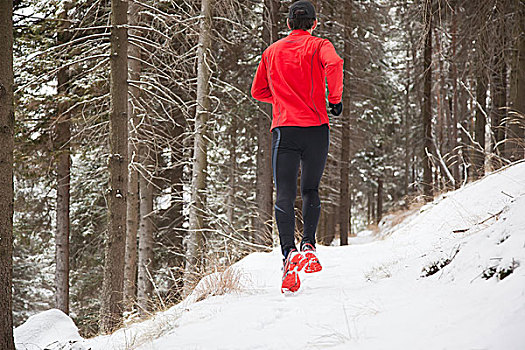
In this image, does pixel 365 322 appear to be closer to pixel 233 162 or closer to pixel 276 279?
pixel 276 279

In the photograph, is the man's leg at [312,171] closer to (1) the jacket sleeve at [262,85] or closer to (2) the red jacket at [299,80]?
(2) the red jacket at [299,80]

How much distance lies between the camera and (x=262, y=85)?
162 inches

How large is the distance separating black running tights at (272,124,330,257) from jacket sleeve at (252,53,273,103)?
0.45 meters

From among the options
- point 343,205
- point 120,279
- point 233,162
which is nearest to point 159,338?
point 120,279

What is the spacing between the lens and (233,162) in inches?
696

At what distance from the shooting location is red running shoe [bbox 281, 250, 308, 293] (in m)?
3.54

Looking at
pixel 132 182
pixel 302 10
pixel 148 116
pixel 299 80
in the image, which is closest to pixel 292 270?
pixel 299 80

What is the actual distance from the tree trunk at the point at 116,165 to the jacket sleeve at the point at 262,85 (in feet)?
9.89

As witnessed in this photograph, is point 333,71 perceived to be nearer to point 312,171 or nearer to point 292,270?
point 312,171

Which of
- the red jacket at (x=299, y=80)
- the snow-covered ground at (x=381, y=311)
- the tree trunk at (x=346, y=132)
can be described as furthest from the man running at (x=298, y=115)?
the tree trunk at (x=346, y=132)

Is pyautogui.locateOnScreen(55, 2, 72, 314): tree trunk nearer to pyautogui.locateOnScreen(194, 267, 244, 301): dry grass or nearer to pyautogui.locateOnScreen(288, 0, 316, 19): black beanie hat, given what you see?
pyautogui.locateOnScreen(194, 267, 244, 301): dry grass

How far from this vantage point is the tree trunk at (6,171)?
3.48 m

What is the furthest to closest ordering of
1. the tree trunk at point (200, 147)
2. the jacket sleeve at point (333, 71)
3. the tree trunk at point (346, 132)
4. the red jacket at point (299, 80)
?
the tree trunk at point (346, 132)
the tree trunk at point (200, 147)
the red jacket at point (299, 80)
the jacket sleeve at point (333, 71)

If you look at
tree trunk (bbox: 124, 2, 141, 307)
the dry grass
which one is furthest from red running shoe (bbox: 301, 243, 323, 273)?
tree trunk (bbox: 124, 2, 141, 307)
